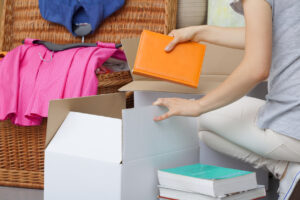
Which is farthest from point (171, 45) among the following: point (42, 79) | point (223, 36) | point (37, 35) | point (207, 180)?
point (37, 35)

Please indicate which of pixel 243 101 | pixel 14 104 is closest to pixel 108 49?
pixel 14 104

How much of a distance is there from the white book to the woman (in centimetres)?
8

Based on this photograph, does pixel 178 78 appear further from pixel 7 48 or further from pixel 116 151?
pixel 7 48

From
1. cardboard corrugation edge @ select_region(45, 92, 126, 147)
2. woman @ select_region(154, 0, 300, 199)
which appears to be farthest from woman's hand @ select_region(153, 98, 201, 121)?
cardboard corrugation edge @ select_region(45, 92, 126, 147)

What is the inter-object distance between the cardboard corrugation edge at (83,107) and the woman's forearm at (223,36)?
0.34 m

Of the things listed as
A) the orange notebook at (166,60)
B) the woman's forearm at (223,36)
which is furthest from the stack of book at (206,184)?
the woman's forearm at (223,36)

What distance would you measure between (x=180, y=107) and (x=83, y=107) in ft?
1.19

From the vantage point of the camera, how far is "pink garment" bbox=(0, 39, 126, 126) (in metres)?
1.57

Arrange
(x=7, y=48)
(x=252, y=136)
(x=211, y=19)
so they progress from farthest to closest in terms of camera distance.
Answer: (x=7, y=48)
(x=211, y=19)
(x=252, y=136)

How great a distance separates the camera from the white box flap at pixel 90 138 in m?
1.09

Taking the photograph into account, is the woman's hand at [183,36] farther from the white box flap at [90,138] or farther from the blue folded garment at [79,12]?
the blue folded garment at [79,12]

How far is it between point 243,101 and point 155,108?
12.4 inches

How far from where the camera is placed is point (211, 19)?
6.24 ft

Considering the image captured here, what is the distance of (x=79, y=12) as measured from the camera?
2096mm
